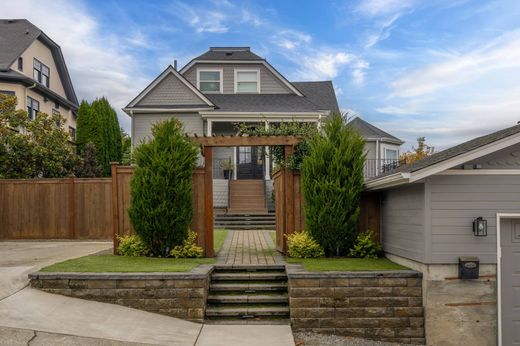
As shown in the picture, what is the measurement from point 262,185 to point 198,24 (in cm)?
709

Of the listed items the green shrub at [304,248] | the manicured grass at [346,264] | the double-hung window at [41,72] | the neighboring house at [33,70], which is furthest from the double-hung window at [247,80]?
the manicured grass at [346,264]

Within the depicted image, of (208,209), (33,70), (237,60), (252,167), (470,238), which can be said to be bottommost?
(470,238)

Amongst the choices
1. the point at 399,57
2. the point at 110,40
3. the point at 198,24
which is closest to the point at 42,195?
the point at 110,40

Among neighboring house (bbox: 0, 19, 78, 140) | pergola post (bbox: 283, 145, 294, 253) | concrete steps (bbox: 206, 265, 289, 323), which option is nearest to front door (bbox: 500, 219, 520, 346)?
concrete steps (bbox: 206, 265, 289, 323)

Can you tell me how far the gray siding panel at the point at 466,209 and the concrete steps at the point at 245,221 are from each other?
10548mm

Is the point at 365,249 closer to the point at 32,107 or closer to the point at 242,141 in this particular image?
the point at 242,141

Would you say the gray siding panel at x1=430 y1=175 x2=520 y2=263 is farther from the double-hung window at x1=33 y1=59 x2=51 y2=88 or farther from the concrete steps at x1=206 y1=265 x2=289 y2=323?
the double-hung window at x1=33 y1=59 x2=51 y2=88

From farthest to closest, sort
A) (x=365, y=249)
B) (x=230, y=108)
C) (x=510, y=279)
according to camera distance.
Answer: (x=230, y=108) → (x=365, y=249) → (x=510, y=279)

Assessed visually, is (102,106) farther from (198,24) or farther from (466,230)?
(466,230)

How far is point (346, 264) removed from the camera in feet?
28.2

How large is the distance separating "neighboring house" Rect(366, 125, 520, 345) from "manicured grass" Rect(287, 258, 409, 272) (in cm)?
69

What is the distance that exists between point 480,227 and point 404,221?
4.42ft

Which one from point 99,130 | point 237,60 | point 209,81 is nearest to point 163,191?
point 209,81

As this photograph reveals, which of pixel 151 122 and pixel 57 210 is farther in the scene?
pixel 151 122
